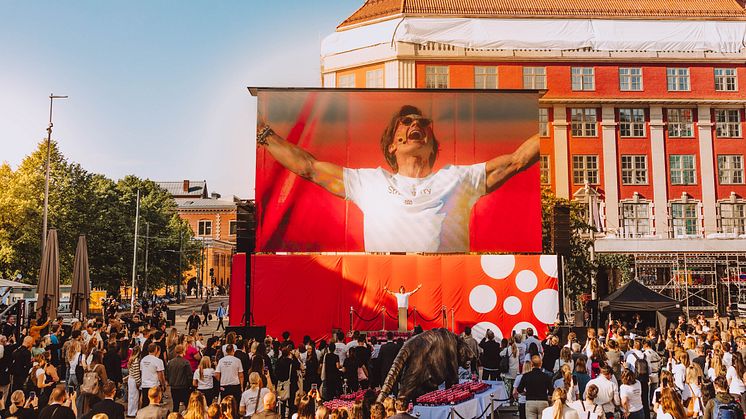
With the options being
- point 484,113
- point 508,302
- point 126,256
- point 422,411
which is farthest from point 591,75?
point 422,411

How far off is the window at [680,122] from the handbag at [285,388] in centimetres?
4073

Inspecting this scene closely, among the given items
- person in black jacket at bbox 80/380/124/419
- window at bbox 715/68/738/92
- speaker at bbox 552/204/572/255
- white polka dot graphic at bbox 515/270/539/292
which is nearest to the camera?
person in black jacket at bbox 80/380/124/419

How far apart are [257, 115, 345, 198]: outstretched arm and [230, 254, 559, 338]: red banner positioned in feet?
9.24

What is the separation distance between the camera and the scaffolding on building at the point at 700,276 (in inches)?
1551

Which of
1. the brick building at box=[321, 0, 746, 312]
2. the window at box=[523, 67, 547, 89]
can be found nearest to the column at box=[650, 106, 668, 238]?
the brick building at box=[321, 0, 746, 312]

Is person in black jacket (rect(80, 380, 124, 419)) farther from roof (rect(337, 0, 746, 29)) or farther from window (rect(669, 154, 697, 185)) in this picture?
window (rect(669, 154, 697, 185))

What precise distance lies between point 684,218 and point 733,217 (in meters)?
3.13

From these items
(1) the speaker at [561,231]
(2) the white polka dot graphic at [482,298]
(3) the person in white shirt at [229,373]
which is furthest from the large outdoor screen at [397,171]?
(3) the person in white shirt at [229,373]

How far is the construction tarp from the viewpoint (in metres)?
42.6

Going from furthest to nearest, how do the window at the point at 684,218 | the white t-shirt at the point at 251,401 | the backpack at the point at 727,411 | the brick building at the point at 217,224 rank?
the brick building at the point at 217,224
the window at the point at 684,218
the white t-shirt at the point at 251,401
the backpack at the point at 727,411

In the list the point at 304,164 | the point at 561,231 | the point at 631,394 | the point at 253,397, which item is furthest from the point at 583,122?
the point at 253,397

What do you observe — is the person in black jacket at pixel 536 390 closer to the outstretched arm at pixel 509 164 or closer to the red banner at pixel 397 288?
the red banner at pixel 397 288

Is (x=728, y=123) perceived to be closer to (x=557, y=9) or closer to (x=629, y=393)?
(x=557, y=9)

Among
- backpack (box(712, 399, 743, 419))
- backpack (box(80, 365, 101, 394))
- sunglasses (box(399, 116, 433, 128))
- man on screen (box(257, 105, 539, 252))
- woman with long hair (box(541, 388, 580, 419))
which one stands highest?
sunglasses (box(399, 116, 433, 128))
